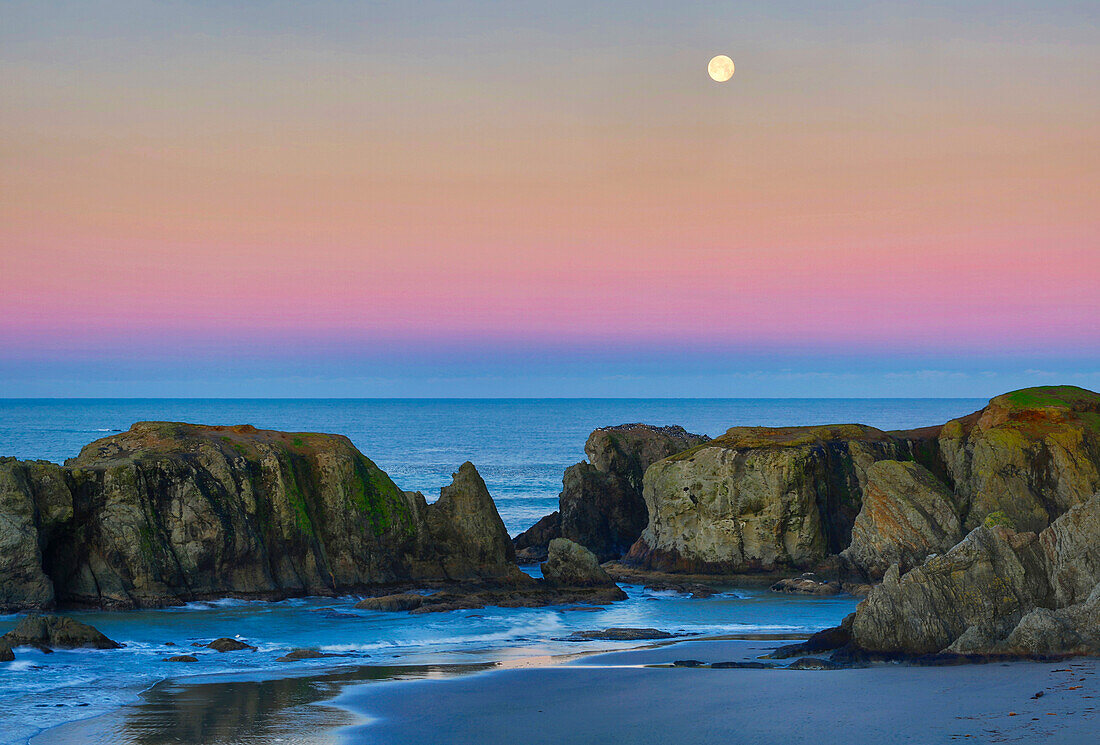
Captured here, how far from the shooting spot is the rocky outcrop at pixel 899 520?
45281 mm

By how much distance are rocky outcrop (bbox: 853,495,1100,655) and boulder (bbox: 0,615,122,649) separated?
Result: 2029cm

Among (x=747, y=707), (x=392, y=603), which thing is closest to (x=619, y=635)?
(x=392, y=603)

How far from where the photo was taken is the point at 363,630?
1390 inches

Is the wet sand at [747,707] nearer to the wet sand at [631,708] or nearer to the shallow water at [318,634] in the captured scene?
the wet sand at [631,708]

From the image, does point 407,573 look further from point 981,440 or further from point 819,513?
point 981,440

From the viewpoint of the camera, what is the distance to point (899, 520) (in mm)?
45844

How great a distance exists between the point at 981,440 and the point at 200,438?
113 feet

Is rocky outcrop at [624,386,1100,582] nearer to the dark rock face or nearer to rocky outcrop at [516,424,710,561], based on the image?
rocky outcrop at [516,424,710,561]

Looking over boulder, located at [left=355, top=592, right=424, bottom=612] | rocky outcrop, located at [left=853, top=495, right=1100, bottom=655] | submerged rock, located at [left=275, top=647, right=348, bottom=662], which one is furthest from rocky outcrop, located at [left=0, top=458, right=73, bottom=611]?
rocky outcrop, located at [left=853, top=495, right=1100, bottom=655]

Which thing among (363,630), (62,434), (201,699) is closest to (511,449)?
(62,434)

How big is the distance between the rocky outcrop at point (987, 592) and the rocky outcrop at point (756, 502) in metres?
23.5

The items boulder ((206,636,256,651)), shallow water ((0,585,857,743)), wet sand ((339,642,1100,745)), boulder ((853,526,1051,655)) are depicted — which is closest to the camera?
wet sand ((339,642,1100,745))

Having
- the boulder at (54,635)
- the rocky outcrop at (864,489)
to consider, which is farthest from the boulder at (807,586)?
the boulder at (54,635)

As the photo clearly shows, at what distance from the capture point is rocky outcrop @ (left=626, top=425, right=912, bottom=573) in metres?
49.6
